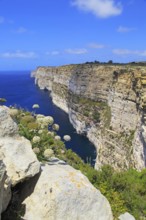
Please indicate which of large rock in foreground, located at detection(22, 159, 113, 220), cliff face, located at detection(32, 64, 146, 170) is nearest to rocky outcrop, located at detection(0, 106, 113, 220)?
large rock in foreground, located at detection(22, 159, 113, 220)

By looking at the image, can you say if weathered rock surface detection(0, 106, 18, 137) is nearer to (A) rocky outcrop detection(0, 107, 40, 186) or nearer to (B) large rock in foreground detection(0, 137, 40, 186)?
(A) rocky outcrop detection(0, 107, 40, 186)

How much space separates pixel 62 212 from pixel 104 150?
52.4 metres

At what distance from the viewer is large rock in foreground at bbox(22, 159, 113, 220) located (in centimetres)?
991

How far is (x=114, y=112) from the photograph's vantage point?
63.1 metres

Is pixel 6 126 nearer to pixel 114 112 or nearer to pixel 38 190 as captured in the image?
pixel 38 190

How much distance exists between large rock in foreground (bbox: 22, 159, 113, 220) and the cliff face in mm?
33109

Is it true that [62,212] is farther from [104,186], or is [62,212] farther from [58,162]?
[104,186]

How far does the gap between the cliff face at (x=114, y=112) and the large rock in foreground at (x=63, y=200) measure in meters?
33.1

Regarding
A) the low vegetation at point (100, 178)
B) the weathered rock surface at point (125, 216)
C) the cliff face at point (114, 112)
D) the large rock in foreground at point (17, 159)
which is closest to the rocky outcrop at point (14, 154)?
the large rock in foreground at point (17, 159)

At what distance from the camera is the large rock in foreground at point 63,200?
991 centimetres

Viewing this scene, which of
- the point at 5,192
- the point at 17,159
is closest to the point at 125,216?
the point at 17,159

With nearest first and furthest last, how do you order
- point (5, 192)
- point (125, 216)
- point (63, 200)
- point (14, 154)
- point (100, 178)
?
1. point (5, 192)
2. point (63, 200)
3. point (14, 154)
4. point (125, 216)
5. point (100, 178)

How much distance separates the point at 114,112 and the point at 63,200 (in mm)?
53720

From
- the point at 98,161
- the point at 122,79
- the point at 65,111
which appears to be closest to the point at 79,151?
the point at 98,161
